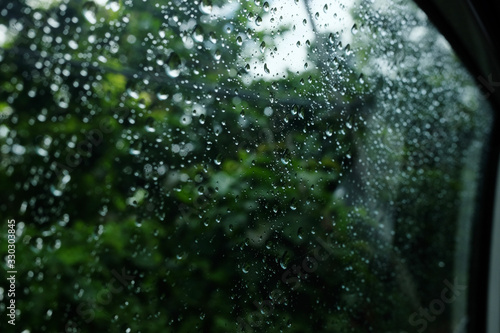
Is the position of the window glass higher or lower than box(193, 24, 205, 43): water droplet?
lower

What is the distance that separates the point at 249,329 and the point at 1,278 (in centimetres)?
47

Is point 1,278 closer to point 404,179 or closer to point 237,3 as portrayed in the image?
point 237,3

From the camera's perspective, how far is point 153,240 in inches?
25.0

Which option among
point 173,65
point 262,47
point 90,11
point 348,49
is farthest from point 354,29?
point 90,11

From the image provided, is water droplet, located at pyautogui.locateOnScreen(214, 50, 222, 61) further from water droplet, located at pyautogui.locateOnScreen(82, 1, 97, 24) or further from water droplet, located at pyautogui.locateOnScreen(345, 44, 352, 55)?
water droplet, located at pyautogui.locateOnScreen(345, 44, 352, 55)

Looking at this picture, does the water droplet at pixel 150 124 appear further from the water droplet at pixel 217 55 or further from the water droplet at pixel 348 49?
the water droplet at pixel 348 49

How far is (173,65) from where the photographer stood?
678 mm

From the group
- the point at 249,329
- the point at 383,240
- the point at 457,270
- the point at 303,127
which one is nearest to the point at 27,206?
the point at 249,329

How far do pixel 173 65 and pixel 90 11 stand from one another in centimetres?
15

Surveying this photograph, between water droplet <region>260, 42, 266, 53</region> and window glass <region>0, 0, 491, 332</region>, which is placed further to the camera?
water droplet <region>260, 42, 266, 53</region>

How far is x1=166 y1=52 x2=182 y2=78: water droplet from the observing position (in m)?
0.67

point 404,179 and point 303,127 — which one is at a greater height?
point 303,127

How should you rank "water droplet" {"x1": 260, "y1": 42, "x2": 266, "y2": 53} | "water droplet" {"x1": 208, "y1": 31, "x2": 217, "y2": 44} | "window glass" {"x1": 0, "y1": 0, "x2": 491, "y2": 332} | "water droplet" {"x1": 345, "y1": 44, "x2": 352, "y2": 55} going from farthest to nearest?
1. "water droplet" {"x1": 345, "y1": 44, "x2": 352, "y2": 55}
2. "water droplet" {"x1": 260, "y1": 42, "x2": 266, "y2": 53}
3. "water droplet" {"x1": 208, "y1": 31, "x2": 217, "y2": 44}
4. "window glass" {"x1": 0, "y1": 0, "x2": 491, "y2": 332}

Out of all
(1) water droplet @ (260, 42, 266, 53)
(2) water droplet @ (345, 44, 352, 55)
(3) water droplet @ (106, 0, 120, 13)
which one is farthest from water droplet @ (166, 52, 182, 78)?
(2) water droplet @ (345, 44, 352, 55)
